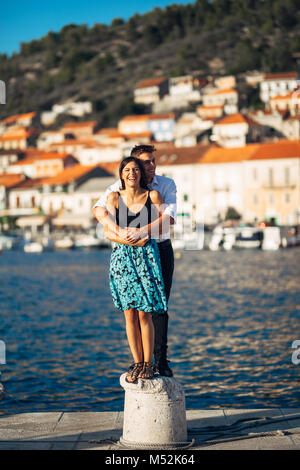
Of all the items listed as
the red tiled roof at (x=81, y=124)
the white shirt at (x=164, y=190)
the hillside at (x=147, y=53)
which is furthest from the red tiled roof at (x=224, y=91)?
the white shirt at (x=164, y=190)

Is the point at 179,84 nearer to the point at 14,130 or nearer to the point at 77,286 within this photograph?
the point at 14,130

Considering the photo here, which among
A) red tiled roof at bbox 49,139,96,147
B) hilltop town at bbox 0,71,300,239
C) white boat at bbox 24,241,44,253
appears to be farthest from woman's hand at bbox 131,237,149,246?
red tiled roof at bbox 49,139,96,147

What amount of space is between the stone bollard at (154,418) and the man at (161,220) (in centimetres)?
62

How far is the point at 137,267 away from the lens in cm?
560

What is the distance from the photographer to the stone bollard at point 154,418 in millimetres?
5469

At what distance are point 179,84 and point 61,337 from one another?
116269 mm

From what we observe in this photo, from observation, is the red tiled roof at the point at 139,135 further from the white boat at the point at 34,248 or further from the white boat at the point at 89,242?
the white boat at the point at 34,248

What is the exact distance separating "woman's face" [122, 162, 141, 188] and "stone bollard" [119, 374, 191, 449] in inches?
52.6

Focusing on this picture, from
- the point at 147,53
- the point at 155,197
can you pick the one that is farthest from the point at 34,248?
the point at 147,53

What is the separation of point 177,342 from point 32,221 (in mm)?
73159

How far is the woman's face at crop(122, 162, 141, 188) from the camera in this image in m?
5.67

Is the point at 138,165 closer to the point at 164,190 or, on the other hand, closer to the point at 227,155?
the point at 164,190

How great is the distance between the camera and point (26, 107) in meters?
156

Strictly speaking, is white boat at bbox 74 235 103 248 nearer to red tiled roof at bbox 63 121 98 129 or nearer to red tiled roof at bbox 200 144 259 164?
red tiled roof at bbox 200 144 259 164
